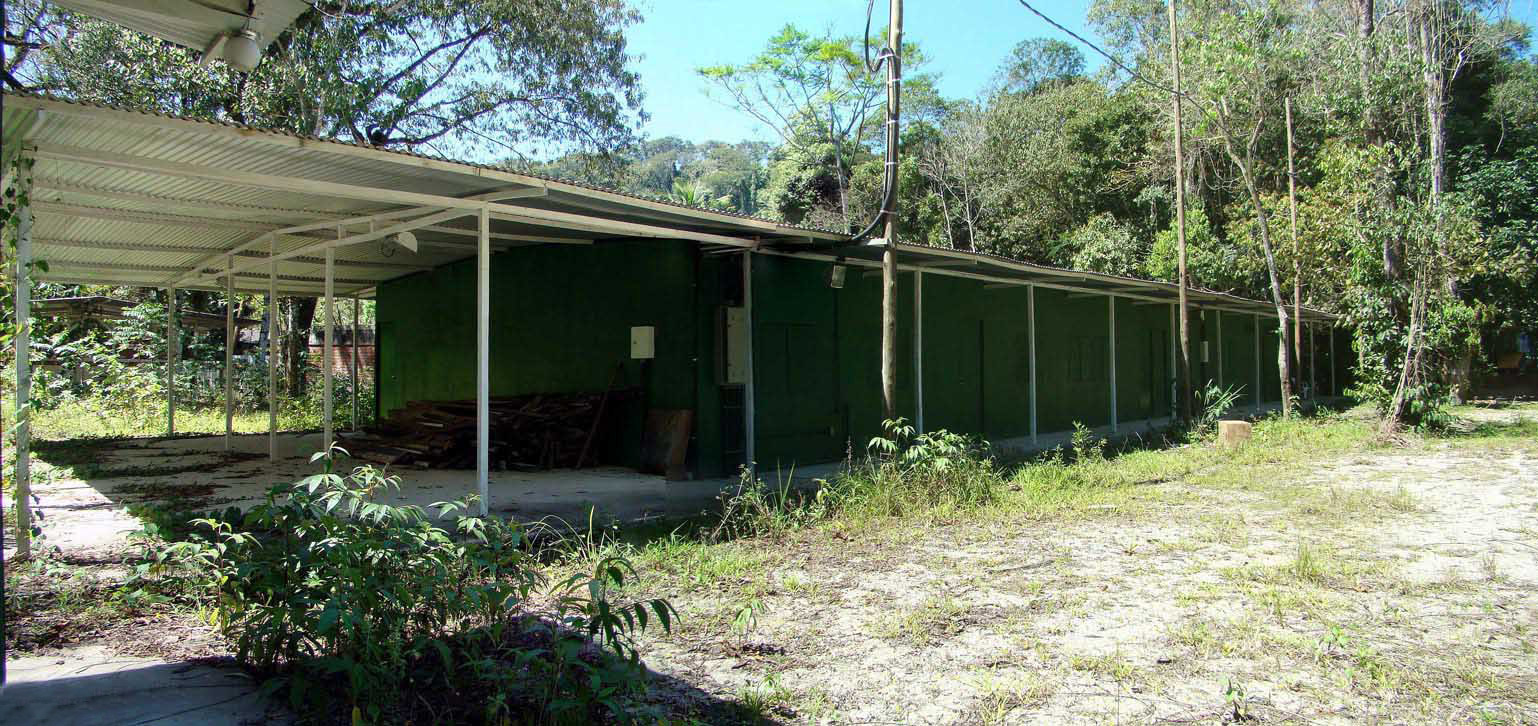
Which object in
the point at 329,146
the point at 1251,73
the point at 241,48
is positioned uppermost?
the point at 1251,73

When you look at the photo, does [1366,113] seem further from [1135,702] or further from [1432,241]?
[1135,702]

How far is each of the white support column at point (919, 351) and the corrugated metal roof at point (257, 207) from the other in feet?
1.09

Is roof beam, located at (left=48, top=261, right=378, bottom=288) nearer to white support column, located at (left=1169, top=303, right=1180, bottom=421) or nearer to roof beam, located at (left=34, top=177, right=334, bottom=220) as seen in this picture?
roof beam, located at (left=34, top=177, right=334, bottom=220)

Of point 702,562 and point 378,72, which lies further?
point 378,72

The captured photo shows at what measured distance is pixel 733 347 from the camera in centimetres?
980

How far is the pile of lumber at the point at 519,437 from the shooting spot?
10195mm

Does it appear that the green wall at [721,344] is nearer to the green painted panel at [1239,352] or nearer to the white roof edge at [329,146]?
the white roof edge at [329,146]

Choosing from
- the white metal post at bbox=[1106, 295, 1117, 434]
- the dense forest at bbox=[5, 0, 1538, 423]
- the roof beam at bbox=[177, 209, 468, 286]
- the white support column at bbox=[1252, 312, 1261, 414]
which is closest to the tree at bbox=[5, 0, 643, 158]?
the dense forest at bbox=[5, 0, 1538, 423]

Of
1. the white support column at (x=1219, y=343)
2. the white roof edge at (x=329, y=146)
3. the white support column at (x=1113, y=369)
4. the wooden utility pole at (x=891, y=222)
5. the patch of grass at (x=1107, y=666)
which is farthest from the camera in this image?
the white support column at (x=1219, y=343)

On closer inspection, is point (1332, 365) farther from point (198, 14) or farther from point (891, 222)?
point (198, 14)

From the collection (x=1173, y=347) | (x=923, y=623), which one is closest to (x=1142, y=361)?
(x=1173, y=347)

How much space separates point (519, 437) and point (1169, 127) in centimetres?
2123

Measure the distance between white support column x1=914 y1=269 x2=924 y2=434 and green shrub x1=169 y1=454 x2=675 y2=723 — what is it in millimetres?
7889

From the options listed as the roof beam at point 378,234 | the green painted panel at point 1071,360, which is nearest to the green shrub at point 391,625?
the roof beam at point 378,234
